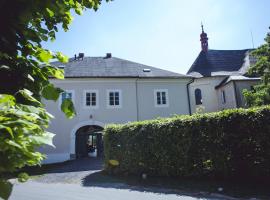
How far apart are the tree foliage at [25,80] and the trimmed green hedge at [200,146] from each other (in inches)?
327

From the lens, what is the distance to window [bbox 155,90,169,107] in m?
23.5

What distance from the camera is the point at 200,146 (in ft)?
34.0

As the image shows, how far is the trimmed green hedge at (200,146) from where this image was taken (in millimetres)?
8961

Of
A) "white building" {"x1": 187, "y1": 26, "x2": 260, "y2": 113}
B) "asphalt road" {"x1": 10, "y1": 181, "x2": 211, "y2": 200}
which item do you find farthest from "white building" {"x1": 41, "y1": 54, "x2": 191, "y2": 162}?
"asphalt road" {"x1": 10, "y1": 181, "x2": 211, "y2": 200}

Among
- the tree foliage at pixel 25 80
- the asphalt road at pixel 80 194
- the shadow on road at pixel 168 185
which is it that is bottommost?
the asphalt road at pixel 80 194

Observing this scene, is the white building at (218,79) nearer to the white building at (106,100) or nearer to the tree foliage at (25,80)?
the white building at (106,100)

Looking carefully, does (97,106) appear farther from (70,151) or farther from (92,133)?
(70,151)

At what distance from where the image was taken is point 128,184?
1090cm

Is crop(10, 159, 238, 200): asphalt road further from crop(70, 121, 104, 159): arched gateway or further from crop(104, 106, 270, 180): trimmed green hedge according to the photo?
crop(70, 121, 104, 159): arched gateway

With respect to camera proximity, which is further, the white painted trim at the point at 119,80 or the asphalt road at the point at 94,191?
the white painted trim at the point at 119,80

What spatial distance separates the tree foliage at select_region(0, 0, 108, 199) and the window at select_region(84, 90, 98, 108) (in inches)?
802

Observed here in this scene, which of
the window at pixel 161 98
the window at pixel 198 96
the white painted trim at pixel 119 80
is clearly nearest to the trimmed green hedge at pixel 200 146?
the white painted trim at pixel 119 80

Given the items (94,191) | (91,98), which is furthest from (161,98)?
(94,191)

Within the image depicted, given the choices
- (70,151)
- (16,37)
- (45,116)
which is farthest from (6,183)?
(70,151)
